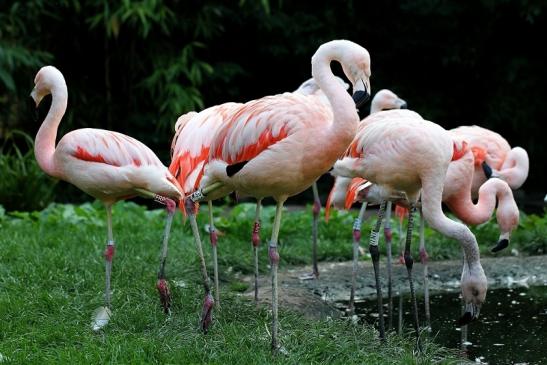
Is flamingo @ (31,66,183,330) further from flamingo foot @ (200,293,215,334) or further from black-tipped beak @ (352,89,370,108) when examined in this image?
black-tipped beak @ (352,89,370,108)

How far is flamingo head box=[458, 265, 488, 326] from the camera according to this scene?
13.4ft

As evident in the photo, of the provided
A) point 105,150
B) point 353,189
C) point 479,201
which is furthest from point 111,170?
point 479,201

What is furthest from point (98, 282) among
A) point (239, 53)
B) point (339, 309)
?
point (239, 53)

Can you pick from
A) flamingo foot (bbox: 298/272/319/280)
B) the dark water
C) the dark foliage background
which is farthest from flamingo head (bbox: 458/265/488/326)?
the dark foliage background

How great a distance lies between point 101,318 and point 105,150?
0.82 metres

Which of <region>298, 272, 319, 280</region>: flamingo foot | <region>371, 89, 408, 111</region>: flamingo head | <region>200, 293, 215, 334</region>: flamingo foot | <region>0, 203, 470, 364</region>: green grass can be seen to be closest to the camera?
<region>0, 203, 470, 364</region>: green grass

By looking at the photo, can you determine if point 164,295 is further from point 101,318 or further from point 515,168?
point 515,168

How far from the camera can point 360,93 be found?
400 centimetres

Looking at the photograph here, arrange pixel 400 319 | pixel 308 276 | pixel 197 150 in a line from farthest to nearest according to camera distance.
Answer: pixel 308 276 → pixel 400 319 → pixel 197 150

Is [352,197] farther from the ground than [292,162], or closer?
closer

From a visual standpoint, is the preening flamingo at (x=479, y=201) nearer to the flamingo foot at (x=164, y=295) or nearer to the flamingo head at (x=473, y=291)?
the flamingo head at (x=473, y=291)

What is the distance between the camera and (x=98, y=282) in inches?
199

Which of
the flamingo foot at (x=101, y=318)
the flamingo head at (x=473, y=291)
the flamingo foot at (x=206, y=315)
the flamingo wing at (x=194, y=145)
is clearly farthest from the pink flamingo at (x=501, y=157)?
the flamingo foot at (x=101, y=318)

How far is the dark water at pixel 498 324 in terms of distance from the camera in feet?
14.5
